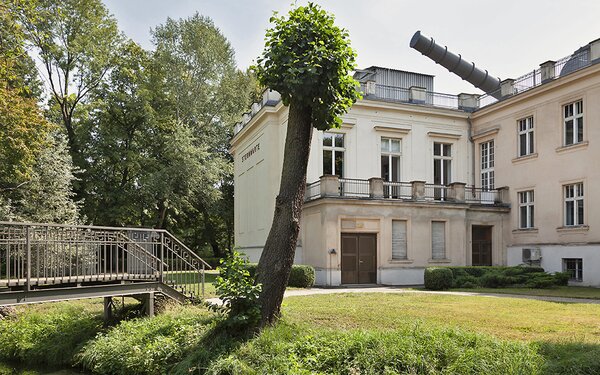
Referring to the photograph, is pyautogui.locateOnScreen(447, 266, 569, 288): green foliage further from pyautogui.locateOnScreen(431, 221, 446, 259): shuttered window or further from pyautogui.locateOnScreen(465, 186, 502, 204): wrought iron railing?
pyautogui.locateOnScreen(465, 186, 502, 204): wrought iron railing

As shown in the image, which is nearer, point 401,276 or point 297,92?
point 297,92

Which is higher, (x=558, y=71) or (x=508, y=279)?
(x=558, y=71)

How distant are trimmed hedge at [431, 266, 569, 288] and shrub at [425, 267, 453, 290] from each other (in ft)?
1.17

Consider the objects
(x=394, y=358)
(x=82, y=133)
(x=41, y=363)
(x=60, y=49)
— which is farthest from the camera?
(x=82, y=133)

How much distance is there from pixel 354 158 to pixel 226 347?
17.0 m

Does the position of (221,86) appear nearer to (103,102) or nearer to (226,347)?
(103,102)

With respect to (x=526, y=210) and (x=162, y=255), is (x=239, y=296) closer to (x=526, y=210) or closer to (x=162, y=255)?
(x=162, y=255)

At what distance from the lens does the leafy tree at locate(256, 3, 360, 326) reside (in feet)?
30.6

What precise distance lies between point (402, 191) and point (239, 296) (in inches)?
677

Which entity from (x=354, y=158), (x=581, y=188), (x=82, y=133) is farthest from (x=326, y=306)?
(x=82, y=133)

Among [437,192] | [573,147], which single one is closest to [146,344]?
[437,192]

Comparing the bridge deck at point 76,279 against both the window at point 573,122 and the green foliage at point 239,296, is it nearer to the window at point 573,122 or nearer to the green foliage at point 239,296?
the green foliage at point 239,296

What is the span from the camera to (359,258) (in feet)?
75.2

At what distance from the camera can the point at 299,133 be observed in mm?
9867
